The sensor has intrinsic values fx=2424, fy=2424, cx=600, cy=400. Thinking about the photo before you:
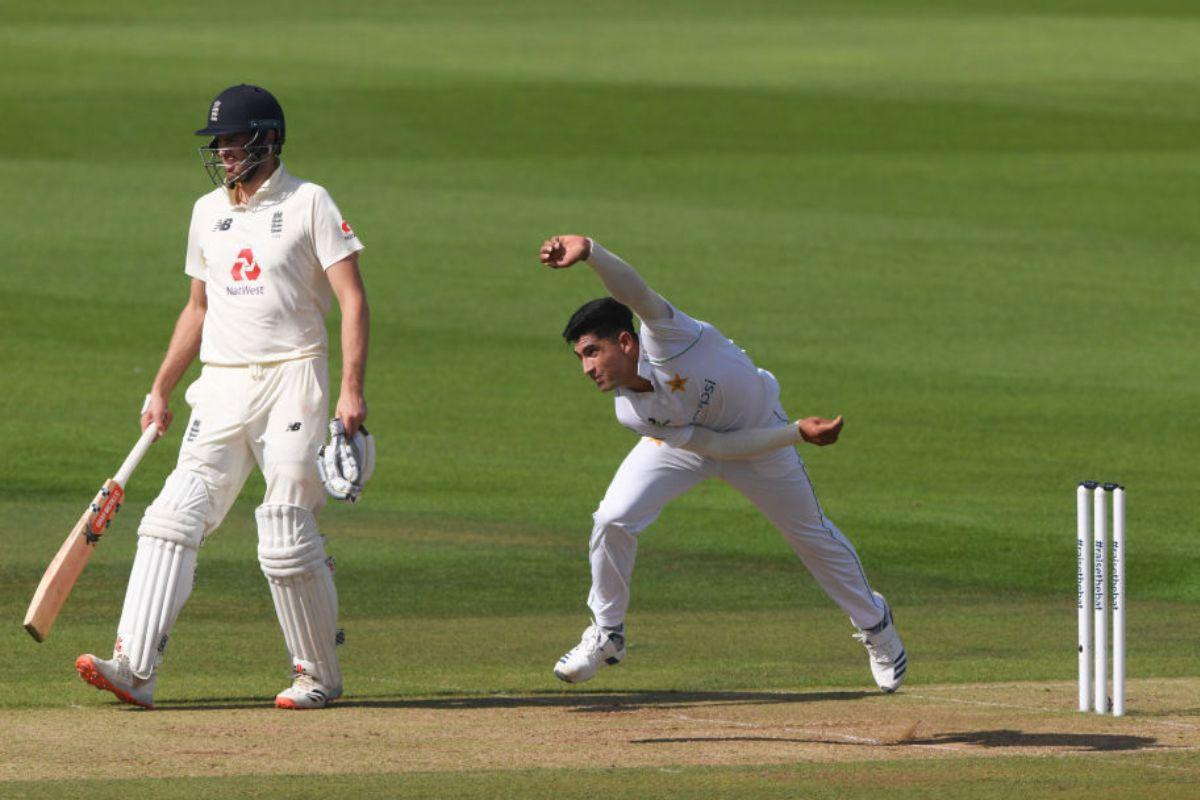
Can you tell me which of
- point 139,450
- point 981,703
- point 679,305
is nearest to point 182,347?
point 139,450

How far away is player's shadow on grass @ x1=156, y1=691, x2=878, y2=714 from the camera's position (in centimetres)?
836

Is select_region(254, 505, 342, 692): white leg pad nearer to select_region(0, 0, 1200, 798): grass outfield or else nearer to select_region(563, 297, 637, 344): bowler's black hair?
select_region(0, 0, 1200, 798): grass outfield

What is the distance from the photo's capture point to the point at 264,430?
8195 mm

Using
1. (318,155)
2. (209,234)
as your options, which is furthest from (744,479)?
(318,155)

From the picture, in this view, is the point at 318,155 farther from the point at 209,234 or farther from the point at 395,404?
the point at 209,234

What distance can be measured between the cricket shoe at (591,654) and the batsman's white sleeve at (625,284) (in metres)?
1.23

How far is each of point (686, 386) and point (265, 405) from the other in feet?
4.70

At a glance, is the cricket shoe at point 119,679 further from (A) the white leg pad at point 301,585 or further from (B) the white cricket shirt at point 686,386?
(B) the white cricket shirt at point 686,386

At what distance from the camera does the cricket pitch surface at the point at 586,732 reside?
731 centimetres

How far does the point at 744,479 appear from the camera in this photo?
867 centimetres

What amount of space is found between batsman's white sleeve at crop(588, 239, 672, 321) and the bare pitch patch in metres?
1.38

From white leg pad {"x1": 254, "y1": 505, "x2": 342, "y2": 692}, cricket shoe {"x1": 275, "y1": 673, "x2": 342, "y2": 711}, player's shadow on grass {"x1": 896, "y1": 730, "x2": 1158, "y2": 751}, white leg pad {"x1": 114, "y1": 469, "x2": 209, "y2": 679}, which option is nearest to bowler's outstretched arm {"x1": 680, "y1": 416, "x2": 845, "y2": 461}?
player's shadow on grass {"x1": 896, "y1": 730, "x2": 1158, "y2": 751}

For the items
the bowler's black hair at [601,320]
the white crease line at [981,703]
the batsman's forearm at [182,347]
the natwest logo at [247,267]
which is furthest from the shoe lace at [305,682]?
the white crease line at [981,703]

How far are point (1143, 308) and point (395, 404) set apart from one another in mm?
8189
